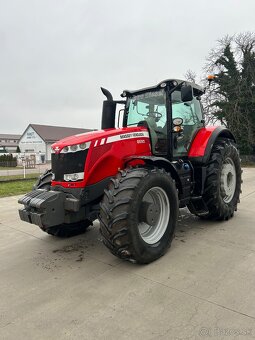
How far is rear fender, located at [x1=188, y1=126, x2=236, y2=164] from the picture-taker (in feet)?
14.6

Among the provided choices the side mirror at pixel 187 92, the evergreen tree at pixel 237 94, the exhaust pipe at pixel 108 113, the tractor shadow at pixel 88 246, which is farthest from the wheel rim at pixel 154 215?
the evergreen tree at pixel 237 94

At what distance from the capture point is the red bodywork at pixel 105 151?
127 inches

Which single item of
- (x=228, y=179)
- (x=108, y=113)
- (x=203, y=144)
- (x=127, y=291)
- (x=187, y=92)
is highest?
(x=187, y=92)

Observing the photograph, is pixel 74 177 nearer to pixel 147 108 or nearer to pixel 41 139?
pixel 147 108

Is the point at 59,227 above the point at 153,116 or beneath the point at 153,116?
beneath

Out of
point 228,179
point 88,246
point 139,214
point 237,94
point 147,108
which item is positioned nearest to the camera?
point 139,214

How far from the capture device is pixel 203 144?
457 cm

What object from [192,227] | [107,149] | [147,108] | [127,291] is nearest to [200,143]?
[147,108]

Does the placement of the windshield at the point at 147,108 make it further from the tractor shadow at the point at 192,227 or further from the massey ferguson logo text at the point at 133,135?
the tractor shadow at the point at 192,227

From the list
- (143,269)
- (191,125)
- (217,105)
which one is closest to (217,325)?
(143,269)

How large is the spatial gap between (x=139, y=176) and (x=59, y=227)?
1668 mm

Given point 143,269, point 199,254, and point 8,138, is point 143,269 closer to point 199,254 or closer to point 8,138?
point 199,254

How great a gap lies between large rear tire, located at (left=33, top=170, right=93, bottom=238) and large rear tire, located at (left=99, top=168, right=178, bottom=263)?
1.17 m

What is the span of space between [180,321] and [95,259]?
58.1 inches
